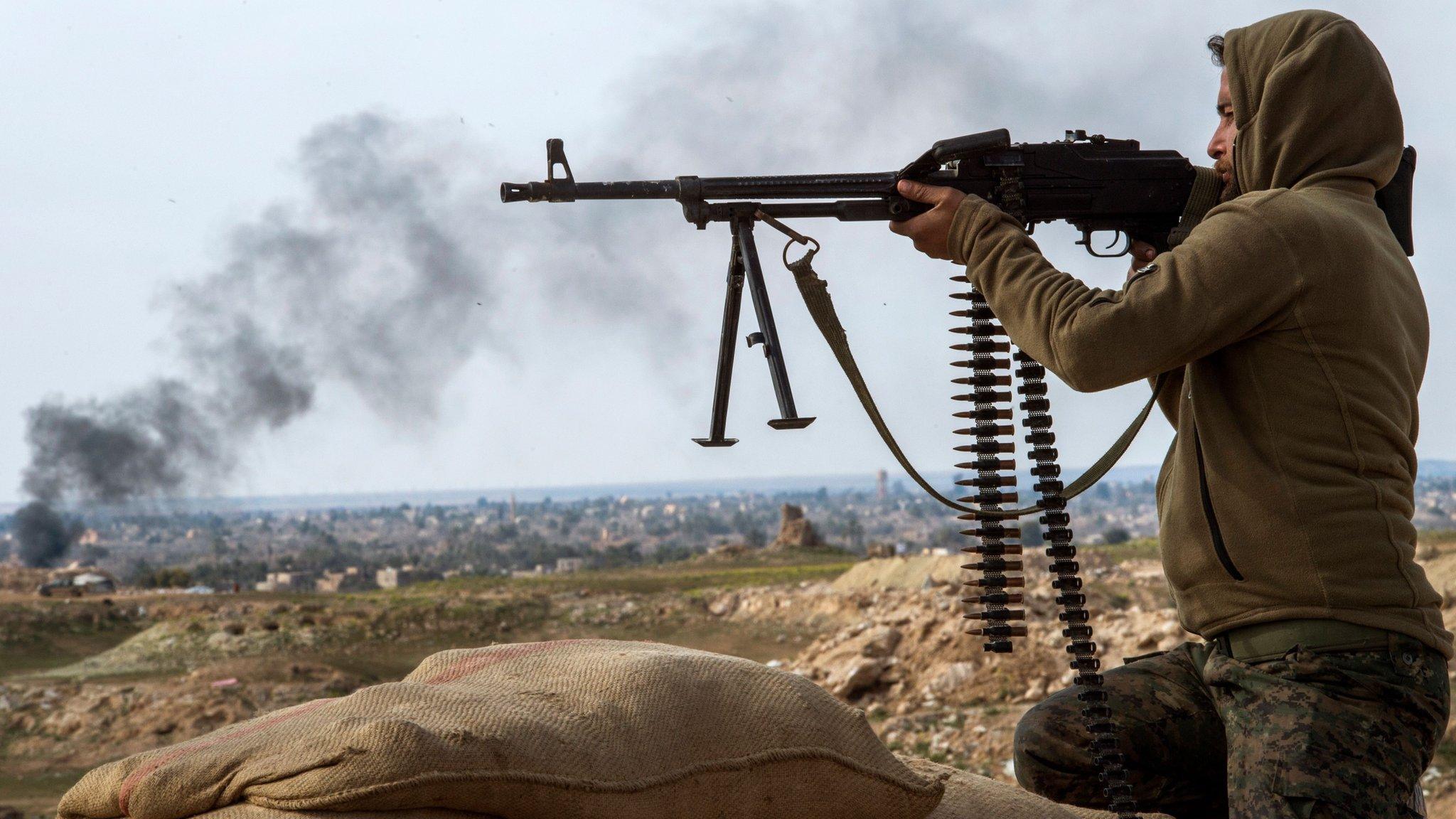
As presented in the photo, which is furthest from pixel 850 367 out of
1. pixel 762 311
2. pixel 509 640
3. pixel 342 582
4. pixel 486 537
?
pixel 486 537

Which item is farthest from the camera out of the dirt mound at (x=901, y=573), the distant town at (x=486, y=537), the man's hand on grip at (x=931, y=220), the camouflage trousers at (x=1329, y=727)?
the distant town at (x=486, y=537)

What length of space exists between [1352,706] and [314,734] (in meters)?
2.38

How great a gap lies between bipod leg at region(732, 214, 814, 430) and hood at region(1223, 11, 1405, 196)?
53.1 inches

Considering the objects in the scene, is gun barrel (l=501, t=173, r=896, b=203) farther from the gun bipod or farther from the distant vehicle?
the distant vehicle

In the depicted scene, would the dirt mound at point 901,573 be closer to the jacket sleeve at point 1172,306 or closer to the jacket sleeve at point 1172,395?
the jacket sleeve at point 1172,395

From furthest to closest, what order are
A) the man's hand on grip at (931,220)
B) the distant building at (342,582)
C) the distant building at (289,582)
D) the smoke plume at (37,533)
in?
1. the smoke plume at (37,533)
2. the distant building at (289,582)
3. the distant building at (342,582)
4. the man's hand on grip at (931,220)

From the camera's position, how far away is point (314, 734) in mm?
2953

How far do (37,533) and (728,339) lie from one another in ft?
211

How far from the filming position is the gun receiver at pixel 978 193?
11.7 ft

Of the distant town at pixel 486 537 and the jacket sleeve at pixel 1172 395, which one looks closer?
the jacket sleeve at pixel 1172 395

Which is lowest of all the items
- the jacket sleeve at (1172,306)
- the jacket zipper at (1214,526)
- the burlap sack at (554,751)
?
the burlap sack at (554,751)

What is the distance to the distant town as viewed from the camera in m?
46.5

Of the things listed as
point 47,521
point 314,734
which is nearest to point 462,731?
point 314,734

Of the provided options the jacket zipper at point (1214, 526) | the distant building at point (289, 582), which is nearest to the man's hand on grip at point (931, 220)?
the jacket zipper at point (1214, 526)
